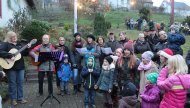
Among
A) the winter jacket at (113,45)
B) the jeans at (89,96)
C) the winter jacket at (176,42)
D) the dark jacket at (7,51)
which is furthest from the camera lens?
the winter jacket at (113,45)

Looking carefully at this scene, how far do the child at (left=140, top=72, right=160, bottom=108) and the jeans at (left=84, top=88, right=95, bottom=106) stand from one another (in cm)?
240

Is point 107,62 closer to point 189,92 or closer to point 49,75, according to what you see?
point 49,75

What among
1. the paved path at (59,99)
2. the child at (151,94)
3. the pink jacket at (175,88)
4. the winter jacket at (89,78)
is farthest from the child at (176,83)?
the paved path at (59,99)

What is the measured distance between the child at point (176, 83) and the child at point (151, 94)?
48 cm

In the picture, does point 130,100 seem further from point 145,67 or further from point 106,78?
point 106,78

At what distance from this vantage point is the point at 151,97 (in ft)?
21.6

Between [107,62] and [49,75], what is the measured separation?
6.57ft

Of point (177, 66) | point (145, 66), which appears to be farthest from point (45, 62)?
point (177, 66)

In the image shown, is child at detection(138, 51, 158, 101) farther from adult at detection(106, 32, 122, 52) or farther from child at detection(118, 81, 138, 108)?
adult at detection(106, 32, 122, 52)

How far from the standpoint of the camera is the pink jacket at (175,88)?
5895mm

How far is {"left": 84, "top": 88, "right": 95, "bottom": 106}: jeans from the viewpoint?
29.0 feet

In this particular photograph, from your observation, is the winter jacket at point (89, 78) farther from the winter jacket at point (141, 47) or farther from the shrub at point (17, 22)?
the shrub at point (17, 22)

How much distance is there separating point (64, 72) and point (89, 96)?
183 cm

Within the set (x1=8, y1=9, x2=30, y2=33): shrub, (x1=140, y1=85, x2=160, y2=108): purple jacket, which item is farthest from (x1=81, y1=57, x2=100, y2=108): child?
(x1=8, y1=9, x2=30, y2=33): shrub
